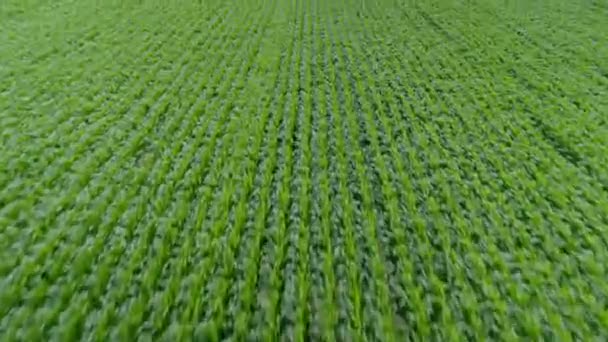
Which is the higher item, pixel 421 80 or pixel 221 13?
pixel 221 13

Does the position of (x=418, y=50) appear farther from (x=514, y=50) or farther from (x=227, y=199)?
(x=227, y=199)

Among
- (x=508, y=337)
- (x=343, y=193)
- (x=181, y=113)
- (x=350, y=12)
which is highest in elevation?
(x=350, y=12)

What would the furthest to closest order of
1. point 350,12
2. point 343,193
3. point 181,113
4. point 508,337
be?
1. point 350,12
2. point 181,113
3. point 343,193
4. point 508,337

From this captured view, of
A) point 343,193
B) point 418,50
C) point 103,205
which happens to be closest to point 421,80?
point 418,50

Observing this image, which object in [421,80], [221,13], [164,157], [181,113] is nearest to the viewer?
[164,157]

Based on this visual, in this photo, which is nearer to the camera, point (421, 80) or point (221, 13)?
point (421, 80)

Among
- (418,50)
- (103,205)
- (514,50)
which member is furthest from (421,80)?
(103,205)
